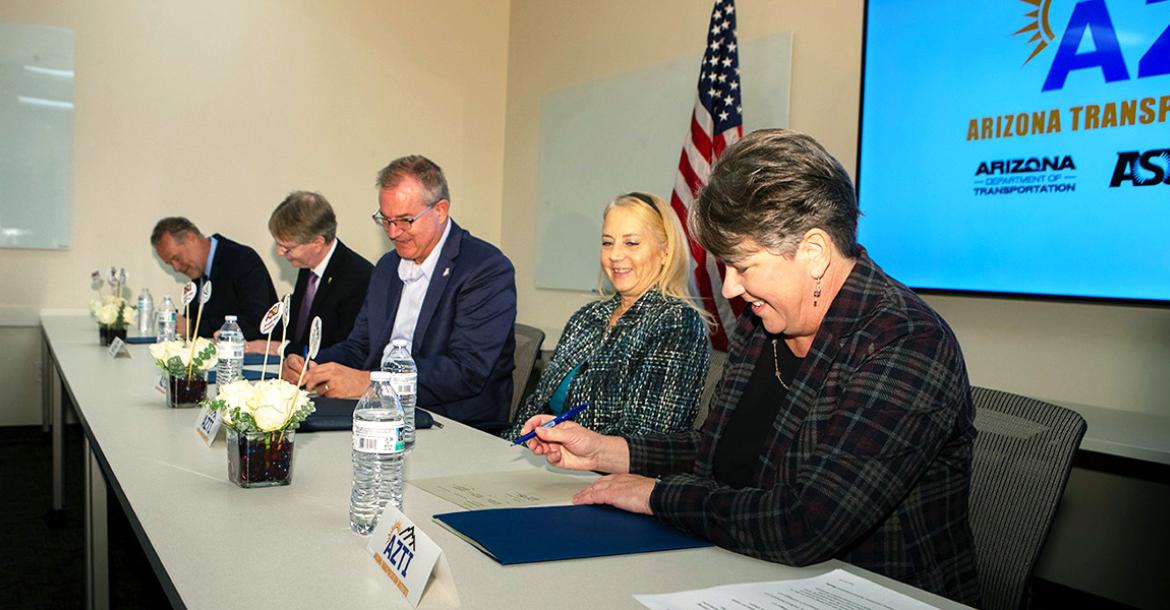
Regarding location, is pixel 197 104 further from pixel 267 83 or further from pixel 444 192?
pixel 444 192

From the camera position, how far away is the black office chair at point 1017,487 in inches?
57.9

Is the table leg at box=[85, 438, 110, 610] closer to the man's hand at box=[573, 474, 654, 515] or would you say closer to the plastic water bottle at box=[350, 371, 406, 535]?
the plastic water bottle at box=[350, 371, 406, 535]

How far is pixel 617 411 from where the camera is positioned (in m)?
2.30

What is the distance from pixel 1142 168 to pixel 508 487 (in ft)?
7.14

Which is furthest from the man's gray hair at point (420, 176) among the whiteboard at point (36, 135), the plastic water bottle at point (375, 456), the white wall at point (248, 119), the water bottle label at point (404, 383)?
the whiteboard at point (36, 135)

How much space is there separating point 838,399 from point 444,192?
6.88 feet

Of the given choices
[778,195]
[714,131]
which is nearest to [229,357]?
[778,195]

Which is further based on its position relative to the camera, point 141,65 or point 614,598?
point 141,65

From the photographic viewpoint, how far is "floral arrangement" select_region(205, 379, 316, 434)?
1.50m

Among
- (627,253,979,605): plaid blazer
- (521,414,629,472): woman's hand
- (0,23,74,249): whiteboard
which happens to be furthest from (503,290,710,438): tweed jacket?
(0,23,74,249): whiteboard

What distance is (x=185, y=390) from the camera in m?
2.36

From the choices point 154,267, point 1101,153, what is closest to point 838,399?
point 1101,153

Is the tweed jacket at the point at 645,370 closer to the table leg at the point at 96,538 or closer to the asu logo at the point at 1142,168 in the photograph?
the table leg at the point at 96,538

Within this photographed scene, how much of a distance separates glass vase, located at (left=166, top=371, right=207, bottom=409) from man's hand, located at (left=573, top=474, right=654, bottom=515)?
4.16ft
